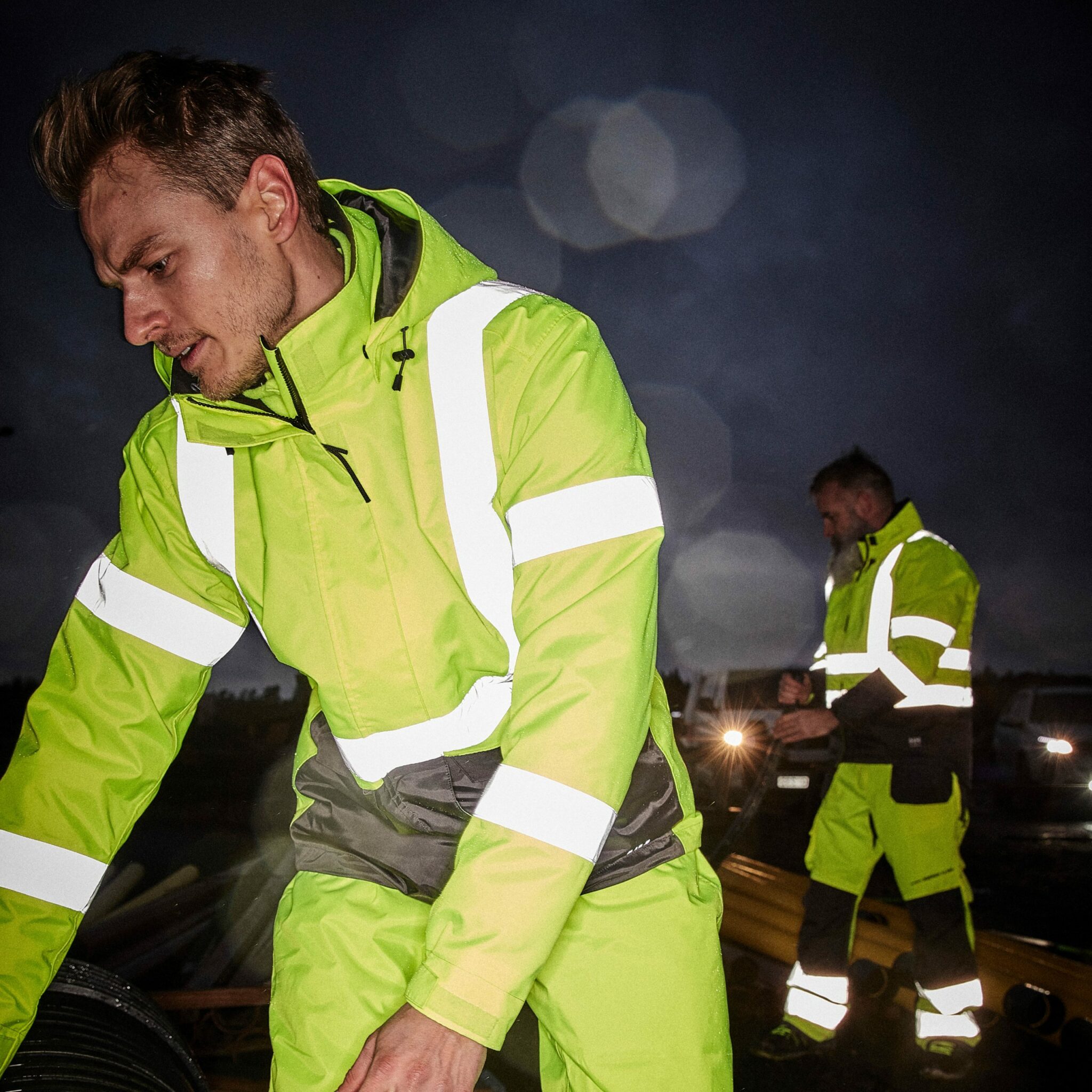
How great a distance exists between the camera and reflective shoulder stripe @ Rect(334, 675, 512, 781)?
1352 millimetres

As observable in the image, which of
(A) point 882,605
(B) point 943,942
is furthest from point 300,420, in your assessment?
(B) point 943,942

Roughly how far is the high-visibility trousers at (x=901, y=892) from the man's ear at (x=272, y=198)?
3545 millimetres

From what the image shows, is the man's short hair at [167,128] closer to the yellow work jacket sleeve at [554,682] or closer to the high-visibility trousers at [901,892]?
the yellow work jacket sleeve at [554,682]

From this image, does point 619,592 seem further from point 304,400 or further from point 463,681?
point 304,400

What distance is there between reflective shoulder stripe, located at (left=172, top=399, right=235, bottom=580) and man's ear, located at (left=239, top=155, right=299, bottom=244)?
1.26 feet

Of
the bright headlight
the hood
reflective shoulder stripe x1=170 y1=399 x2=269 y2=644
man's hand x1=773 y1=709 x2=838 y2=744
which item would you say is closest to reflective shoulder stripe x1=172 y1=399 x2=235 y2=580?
reflective shoulder stripe x1=170 y1=399 x2=269 y2=644

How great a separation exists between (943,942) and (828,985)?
58 cm

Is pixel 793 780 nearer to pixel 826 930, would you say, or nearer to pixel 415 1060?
pixel 826 930

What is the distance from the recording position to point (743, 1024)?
13.6ft

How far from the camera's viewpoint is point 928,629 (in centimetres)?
371

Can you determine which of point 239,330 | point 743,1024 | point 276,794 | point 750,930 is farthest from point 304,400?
point 276,794

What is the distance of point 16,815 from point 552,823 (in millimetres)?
1118

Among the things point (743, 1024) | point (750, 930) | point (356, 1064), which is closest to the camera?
point (356, 1064)

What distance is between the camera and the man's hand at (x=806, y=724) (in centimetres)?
399
